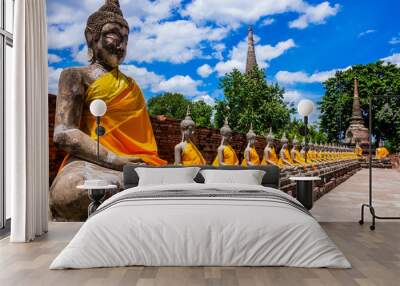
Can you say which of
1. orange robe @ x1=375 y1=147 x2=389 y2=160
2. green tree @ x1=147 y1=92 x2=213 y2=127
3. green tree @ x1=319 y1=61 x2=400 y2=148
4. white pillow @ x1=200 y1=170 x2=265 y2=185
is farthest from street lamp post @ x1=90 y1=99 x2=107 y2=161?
orange robe @ x1=375 y1=147 x2=389 y2=160

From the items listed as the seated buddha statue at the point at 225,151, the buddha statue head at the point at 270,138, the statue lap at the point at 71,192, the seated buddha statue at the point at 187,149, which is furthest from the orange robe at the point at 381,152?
the statue lap at the point at 71,192

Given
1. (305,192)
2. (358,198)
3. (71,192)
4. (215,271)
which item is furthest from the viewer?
(358,198)

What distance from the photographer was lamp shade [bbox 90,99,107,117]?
4.88 metres

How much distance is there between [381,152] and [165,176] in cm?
332

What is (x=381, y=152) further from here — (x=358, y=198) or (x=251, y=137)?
(x=251, y=137)

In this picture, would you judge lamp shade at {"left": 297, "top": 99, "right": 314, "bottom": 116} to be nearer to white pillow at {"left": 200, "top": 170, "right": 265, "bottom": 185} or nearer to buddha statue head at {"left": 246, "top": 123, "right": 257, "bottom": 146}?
white pillow at {"left": 200, "top": 170, "right": 265, "bottom": 185}

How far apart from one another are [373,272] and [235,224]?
889 mm

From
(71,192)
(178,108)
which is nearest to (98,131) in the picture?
(71,192)

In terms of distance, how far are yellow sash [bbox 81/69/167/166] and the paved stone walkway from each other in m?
2.10

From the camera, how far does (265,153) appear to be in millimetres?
6195

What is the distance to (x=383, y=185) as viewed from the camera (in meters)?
6.92

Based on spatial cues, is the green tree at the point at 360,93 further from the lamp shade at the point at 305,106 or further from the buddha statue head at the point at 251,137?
the lamp shade at the point at 305,106

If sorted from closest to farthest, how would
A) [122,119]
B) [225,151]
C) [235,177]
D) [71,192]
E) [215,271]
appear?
[215,271] < [235,177] < [71,192] < [122,119] < [225,151]

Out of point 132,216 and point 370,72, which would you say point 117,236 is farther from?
point 370,72
